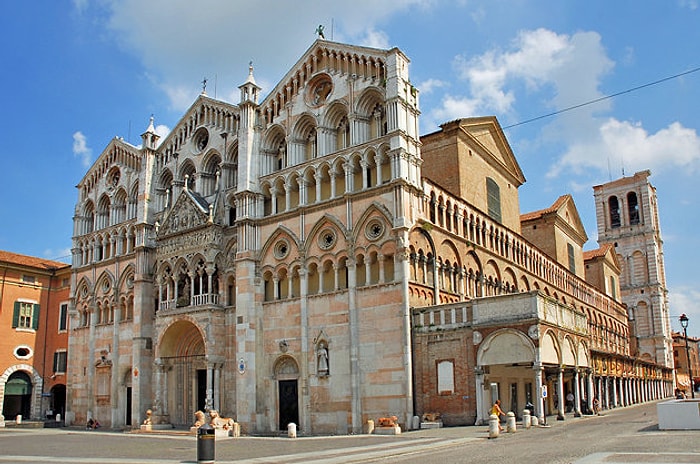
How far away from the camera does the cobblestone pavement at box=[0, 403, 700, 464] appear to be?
57.2ft

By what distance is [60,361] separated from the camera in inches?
2052

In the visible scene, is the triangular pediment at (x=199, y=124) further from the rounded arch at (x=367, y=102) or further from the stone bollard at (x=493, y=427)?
the stone bollard at (x=493, y=427)

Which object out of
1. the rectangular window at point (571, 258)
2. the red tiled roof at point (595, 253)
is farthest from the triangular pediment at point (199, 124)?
the red tiled roof at point (595, 253)

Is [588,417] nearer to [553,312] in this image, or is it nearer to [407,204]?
[553,312]

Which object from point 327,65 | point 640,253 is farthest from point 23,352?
point 640,253

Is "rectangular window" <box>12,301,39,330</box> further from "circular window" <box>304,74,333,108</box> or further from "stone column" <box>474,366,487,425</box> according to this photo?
"stone column" <box>474,366,487,425</box>

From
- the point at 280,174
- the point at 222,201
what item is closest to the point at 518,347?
the point at 280,174

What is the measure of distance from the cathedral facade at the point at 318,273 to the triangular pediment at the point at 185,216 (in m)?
0.13

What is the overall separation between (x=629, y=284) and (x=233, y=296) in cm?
6829

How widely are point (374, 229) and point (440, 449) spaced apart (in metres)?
14.0

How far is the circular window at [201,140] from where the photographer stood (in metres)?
43.9

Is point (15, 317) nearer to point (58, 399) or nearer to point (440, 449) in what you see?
point (58, 399)

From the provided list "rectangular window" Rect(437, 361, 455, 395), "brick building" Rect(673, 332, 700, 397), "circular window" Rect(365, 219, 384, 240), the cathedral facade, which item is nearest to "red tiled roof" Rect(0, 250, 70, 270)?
the cathedral facade

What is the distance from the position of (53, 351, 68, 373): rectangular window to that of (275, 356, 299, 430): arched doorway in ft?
79.6
